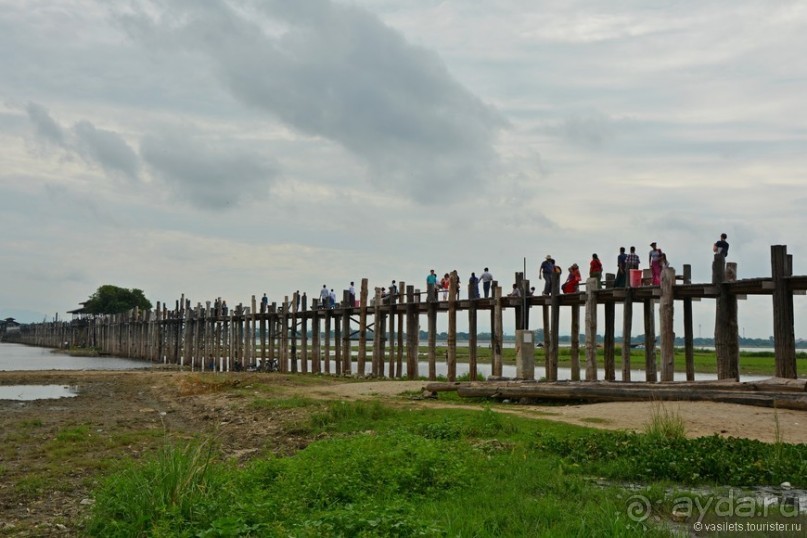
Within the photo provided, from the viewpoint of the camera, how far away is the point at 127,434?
54.0 ft

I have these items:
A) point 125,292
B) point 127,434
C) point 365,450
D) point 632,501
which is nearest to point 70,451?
point 127,434

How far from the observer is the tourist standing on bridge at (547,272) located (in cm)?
2552

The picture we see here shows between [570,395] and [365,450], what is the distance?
8711 millimetres

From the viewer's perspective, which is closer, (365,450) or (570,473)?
(570,473)

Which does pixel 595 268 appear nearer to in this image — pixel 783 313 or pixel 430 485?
pixel 783 313

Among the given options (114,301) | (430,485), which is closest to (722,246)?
(430,485)

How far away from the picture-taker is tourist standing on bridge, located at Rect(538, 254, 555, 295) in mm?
25516

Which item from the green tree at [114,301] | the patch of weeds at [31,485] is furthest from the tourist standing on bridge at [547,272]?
the green tree at [114,301]

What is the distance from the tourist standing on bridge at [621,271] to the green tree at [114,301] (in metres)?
88.0

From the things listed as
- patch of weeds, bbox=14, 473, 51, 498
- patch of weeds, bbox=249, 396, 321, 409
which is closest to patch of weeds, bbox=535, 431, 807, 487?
patch of weeds, bbox=14, 473, 51, 498

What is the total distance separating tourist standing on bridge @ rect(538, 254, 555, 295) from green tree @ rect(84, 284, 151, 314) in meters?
85.2

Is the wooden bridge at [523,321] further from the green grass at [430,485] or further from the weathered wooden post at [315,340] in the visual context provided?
the green grass at [430,485]

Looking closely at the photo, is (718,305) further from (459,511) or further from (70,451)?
(70,451)

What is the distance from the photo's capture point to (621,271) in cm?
2352
